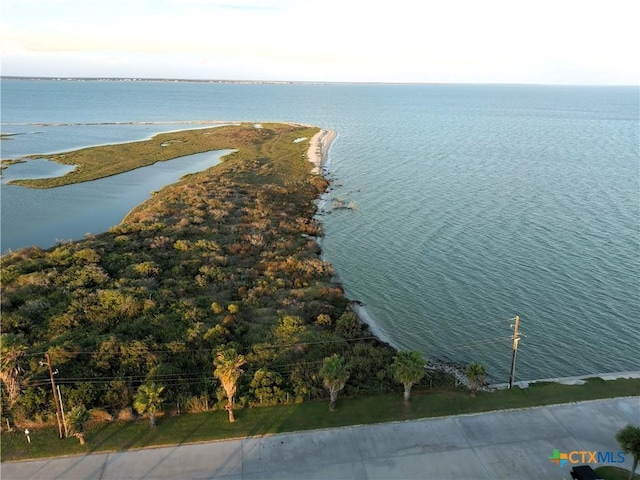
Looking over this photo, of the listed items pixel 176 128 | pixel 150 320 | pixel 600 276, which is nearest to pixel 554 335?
pixel 600 276

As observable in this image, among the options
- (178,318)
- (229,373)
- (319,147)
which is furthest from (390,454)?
(319,147)

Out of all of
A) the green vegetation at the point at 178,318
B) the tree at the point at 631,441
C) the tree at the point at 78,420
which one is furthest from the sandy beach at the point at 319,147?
the tree at the point at 631,441

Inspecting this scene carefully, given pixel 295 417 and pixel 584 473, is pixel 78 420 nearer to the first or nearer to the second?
pixel 295 417

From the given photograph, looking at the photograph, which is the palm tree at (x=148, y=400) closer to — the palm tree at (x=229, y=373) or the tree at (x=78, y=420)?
the tree at (x=78, y=420)

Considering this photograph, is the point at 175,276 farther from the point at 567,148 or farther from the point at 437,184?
the point at 567,148

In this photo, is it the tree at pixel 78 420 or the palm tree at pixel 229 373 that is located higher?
the palm tree at pixel 229 373
